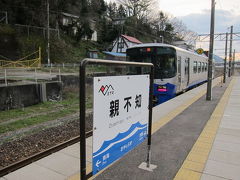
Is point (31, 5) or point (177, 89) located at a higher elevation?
point (31, 5)

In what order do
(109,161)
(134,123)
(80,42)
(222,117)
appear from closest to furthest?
(109,161), (134,123), (222,117), (80,42)

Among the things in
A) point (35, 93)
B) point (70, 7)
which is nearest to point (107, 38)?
point (70, 7)

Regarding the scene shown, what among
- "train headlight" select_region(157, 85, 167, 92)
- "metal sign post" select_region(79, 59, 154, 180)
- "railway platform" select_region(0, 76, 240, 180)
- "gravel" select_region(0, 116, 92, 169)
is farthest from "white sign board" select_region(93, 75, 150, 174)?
"train headlight" select_region(157, 85, 167, 92)

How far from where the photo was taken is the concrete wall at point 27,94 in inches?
420

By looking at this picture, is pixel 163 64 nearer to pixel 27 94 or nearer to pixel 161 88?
pixel 161 88

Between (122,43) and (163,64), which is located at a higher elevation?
(122,43)

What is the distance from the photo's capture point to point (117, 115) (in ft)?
7.79

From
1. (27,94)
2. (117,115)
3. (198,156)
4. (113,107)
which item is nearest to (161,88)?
(198,156)

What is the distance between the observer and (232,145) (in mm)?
4270

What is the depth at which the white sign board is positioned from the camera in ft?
6.80

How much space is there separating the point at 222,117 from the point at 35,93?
32.8 feet

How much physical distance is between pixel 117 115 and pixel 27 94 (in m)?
10.7

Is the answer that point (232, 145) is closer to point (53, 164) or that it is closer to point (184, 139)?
point (184, 139)

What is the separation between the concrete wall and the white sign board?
9.70 metres
